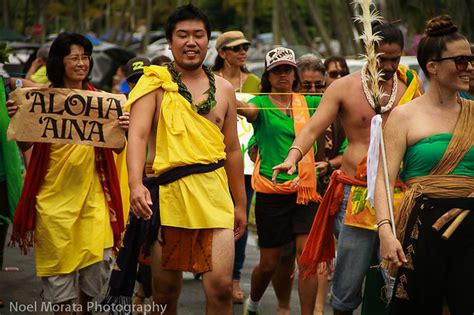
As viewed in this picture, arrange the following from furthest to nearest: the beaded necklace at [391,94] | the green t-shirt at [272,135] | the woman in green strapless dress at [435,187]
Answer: the green t-shirt at [272,135] → the beaded necklace at [391,94] → the woman in green strapless dress at [435,187]

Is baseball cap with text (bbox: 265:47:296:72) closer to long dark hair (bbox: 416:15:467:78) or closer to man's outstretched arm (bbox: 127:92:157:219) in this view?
man's outstretched arm (bbox: 127:92:157:219)

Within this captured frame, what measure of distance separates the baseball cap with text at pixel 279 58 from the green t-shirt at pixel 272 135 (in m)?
0.30

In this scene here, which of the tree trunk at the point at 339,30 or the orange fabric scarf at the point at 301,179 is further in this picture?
the tree trunk at the point at 339,30

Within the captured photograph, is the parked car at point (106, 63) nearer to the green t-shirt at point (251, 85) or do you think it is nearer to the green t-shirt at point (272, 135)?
the green t-shirt at point (251, 85)

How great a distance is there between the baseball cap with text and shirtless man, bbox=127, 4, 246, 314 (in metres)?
2.07

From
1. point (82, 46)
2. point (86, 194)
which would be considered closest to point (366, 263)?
point (86, 194)

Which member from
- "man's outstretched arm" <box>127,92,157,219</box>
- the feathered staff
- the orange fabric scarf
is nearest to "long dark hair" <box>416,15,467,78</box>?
the feathered staff

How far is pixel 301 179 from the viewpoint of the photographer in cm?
862

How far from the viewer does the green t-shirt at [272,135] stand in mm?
8781

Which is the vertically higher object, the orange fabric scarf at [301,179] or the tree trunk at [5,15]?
the tree trunk at [5,15]

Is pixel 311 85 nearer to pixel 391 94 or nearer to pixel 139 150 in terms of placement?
pixel 391 94

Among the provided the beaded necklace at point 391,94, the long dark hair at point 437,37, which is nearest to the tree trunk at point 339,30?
the beaded necklace at point 391,94

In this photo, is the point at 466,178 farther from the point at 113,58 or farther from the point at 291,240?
the point at 113,58

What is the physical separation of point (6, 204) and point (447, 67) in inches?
170
